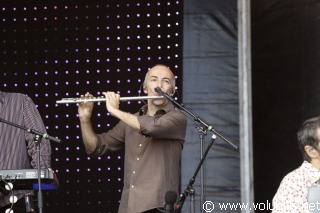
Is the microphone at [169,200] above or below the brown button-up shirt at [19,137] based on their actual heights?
below

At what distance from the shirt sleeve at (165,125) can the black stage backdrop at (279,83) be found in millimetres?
777

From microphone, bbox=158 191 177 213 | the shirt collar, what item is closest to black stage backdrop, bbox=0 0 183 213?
microphone, bbox=158 191 177 213

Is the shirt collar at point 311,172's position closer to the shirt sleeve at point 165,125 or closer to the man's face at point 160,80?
the shirt sleeve at point 165,125

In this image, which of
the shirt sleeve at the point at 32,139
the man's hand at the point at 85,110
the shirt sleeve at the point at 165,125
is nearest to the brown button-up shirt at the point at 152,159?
the shirt sleeve at the point at 165,125

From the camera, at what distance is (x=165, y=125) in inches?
191

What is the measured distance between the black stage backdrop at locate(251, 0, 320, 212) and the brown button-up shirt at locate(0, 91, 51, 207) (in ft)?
4.80

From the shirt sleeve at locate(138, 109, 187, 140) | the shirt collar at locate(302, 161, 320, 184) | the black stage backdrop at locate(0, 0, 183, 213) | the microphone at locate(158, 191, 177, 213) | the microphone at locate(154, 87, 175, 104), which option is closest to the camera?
the shirt collar at locate(302, 161, 320, 184)

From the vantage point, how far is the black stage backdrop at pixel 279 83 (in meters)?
5.43

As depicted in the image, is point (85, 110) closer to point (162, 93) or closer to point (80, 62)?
point (162, 93)

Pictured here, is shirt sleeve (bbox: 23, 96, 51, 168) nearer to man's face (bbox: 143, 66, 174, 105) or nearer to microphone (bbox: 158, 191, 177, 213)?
man's face (bbox: 143, 66, 174, 105)

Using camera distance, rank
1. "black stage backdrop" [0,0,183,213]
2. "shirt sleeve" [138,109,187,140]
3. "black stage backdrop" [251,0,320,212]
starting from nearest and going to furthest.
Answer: "shirt sleeve" [138,109,187,140], "black stage backdrop" [251,0,320,212], "black stage backdrop" [0,0,183,213]

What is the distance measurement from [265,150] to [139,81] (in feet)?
3.76

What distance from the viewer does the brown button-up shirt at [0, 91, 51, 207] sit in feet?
16.1

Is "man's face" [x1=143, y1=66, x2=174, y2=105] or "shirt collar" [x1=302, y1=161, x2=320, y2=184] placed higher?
"man's face" [x1=143, y1=66, x2=174, y2=105]
